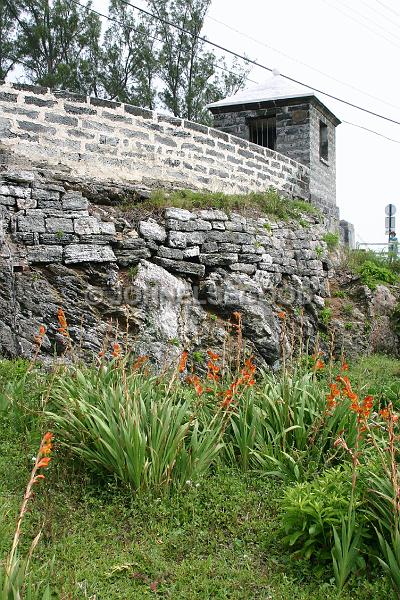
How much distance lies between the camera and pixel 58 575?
3506 mm

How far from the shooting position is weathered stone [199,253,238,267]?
9.38 metres

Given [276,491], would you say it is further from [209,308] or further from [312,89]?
[312,89]

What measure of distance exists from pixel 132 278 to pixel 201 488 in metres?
4.38

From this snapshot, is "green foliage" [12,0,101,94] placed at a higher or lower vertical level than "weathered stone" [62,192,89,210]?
higher

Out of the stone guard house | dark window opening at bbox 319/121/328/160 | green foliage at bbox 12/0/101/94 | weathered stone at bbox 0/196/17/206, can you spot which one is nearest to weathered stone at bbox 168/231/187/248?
weathered stone at bbox 0/196/17/206

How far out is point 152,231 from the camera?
883 cm

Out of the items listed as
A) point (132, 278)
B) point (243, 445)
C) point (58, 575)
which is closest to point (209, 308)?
point (132, 278)

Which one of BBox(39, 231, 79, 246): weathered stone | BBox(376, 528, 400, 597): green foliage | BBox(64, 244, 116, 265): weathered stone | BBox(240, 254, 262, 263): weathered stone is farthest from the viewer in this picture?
BBox(240, 254, 262, 263): weathered stone

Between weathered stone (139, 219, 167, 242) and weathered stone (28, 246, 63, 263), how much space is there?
1.26 m

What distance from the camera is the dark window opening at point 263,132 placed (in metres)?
14.0

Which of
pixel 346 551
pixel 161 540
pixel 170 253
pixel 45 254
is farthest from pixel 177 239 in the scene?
pixel 346 551

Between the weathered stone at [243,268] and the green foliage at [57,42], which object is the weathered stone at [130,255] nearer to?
the weathered stone at [243,268]

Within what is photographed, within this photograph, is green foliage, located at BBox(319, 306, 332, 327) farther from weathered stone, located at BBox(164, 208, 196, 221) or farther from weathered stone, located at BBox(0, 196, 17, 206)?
weathered stone, located at BBox(0, 196, 17, 206)

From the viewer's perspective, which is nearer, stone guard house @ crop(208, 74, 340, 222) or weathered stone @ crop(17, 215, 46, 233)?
weathered stone @ crop(17, 215, 46, 233)
